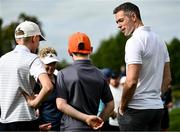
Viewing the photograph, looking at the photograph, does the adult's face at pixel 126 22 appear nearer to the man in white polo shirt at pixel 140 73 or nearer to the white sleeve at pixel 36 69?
the man in white polo shirt at pixel 140 73

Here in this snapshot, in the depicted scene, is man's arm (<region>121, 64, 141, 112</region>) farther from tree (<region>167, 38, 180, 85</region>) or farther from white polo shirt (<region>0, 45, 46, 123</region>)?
tree (<region>167, 38, 180, 85</region>)

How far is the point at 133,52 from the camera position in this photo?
5844 mm

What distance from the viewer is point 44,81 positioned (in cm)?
550

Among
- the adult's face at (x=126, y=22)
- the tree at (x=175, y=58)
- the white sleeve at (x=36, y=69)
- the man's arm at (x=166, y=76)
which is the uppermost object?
the adult's face at (x=126, y=22)

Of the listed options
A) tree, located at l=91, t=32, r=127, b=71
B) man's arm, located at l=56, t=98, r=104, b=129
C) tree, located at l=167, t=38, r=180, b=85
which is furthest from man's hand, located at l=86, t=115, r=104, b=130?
tree, located at l=167, t=38, r=180, b=85

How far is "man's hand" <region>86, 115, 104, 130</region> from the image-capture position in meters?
5.34

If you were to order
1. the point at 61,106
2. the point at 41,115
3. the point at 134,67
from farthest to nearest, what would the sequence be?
the point at 41,115, the point at 134,67, the point at 61,106

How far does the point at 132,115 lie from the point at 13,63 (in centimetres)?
140

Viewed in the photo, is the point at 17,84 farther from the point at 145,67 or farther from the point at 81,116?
the point at 145,67

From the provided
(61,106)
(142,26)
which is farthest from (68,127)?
(142,26)

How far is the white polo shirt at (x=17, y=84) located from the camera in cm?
565

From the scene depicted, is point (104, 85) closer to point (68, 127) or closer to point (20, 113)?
point (68, 127)

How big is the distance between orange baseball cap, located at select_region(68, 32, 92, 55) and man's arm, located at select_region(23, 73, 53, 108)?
1.21 feet

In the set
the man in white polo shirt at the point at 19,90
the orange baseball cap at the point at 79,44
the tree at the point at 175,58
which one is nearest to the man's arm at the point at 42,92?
the man in white polo shirt at the point at 19,90
